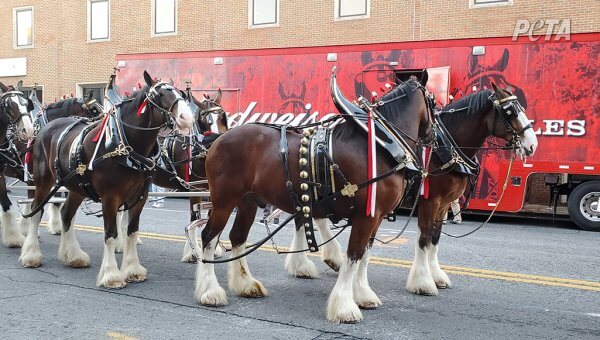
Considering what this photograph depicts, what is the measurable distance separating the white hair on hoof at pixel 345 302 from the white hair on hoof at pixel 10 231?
5.63 m

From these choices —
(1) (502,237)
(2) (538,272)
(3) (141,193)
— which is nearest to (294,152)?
(3) (141,193)

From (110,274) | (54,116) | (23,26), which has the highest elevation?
(23,26)

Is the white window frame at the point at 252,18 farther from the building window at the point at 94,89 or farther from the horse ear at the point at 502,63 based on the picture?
the horse ear at the point at 502,63

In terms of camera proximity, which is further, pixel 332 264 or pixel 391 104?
pixel 332 264

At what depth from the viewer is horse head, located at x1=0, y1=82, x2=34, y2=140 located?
24.7 feet

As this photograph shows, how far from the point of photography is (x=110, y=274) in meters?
6.11

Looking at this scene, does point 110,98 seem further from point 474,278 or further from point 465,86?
point 465,86

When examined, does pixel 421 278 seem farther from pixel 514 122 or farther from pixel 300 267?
pixel 514 122

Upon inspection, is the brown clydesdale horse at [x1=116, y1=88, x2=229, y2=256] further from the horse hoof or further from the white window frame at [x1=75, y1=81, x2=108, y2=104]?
the white window frame at [x1=75, y1=81, x2=108, y2=104]

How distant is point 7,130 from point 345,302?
5.79 meters

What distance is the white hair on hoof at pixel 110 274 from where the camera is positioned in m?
6.09

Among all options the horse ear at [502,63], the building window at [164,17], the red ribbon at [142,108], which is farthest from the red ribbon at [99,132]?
the building window at [164,17]

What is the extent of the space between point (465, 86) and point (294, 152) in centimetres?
798

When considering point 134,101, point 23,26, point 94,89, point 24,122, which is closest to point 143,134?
point 134,101
